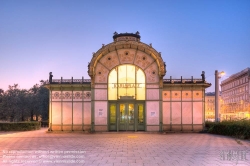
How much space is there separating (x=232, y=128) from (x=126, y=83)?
10046 mm

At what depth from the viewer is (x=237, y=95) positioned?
90.6 m

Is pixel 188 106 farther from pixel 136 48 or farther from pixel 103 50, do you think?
pixel 103 50

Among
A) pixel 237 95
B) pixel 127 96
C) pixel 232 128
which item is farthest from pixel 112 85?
pixel 237 95

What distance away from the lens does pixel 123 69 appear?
26.7m

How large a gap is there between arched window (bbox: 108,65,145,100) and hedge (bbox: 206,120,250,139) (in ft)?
23.0

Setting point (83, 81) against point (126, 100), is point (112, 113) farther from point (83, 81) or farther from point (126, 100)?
point (83, 81)

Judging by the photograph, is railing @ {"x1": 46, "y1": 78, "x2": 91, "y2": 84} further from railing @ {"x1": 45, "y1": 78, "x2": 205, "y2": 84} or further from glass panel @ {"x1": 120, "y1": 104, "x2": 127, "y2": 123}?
glass panel @ {"x1": 120, "y1": 104, "x2": 127, "y2": 123}

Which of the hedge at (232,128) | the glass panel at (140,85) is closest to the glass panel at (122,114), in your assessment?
the glass panel at (140,85)

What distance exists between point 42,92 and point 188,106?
3619 centimetres

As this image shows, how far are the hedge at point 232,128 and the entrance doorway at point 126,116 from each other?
6.48 meters

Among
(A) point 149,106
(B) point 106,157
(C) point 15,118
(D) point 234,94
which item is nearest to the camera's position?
(B) point 106,157

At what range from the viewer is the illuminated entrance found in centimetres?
2602

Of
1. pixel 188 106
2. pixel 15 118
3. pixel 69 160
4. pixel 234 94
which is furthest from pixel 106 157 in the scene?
pixel 234 94

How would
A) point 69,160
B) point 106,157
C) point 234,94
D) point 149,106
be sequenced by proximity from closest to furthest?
point 69,160 < point 106,157 < point 149,106 < point 234,94
